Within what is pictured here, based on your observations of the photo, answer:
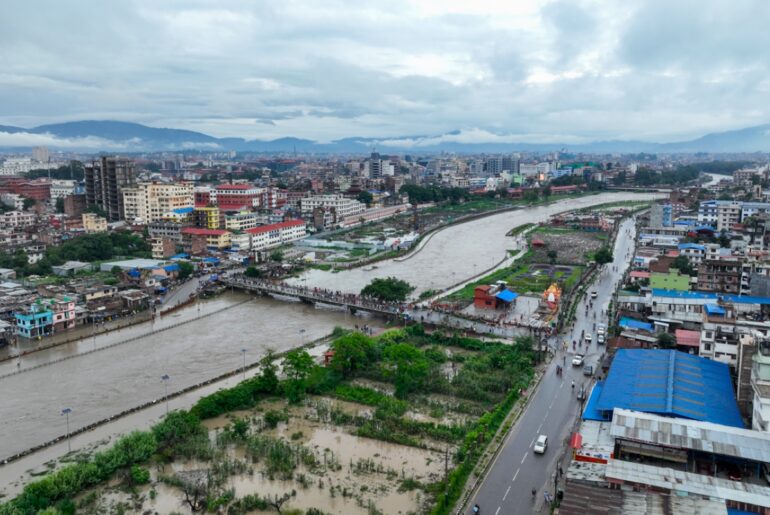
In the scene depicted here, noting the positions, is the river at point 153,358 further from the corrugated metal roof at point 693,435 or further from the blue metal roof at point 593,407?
the corrugated metal roof at point 693,435

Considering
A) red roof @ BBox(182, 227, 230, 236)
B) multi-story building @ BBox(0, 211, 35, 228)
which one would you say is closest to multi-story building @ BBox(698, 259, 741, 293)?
red roof @ BBox(182, 227, 230, 236)

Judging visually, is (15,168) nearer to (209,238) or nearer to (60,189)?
(60,189)

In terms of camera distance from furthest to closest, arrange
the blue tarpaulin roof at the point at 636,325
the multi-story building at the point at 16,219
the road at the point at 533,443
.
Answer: the multi-story building at the point at 16,219 < the blue tarpaulin roof at the point at 636,325 < the road at the point at 533,443

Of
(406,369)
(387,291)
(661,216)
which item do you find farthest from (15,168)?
(406,369)

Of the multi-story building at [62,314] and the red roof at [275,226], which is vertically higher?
the red roof at [275,226]

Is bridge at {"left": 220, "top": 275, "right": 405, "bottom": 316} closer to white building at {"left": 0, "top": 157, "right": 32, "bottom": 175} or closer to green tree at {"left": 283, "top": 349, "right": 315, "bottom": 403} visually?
green tree at {"left": 283, "top": 349, "right": 315, "bottom": 403}

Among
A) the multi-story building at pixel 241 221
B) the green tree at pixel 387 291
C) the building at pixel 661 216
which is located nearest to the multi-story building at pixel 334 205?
the multi-story building at pixel 241 221

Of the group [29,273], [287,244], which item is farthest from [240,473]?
[287,244]
